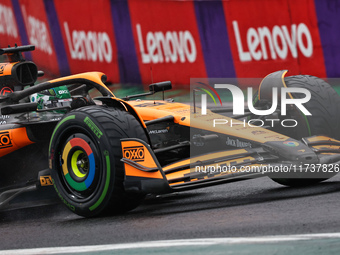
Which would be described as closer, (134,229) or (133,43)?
(134,229)

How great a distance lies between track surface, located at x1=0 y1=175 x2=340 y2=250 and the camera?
4.57 m

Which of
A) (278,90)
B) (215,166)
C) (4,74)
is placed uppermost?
(4,74)

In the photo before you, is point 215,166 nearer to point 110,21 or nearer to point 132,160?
point 132,160

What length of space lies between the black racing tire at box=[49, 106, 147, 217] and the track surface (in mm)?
141

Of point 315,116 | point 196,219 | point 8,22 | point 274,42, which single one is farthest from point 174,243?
point 8,22

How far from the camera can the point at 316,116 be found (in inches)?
248

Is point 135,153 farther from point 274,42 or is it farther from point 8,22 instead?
point 8,22

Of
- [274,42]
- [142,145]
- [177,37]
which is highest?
[177,37]

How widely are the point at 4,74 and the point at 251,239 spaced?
4.20 metres

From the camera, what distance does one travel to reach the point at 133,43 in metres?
14.0

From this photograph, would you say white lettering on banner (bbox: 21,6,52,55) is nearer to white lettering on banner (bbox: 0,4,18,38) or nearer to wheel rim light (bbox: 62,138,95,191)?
white lettering on banner (bbox: 0,4,18,38)

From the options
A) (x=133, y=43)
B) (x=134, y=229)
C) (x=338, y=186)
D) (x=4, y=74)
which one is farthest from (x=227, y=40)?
(x=134, y=229)

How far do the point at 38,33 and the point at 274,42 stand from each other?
5.96 meters

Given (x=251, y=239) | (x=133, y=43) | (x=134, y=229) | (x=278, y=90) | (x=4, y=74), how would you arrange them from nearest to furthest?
1. (x=251, y=239)
2. (x=134, y=229)
3. (x=278, y=90)
4. (x=4, y=74)
5. (x=133, y=43)
